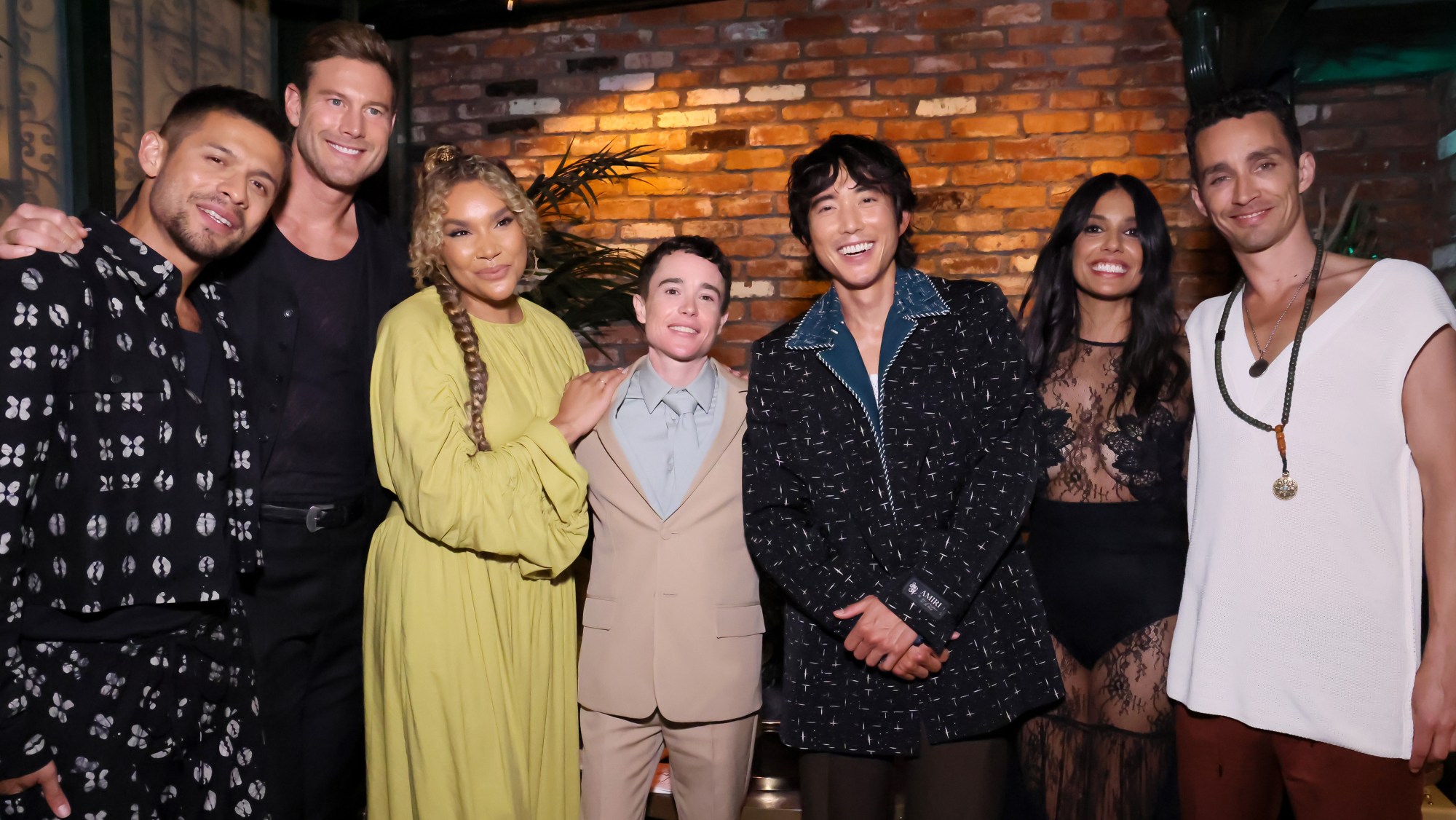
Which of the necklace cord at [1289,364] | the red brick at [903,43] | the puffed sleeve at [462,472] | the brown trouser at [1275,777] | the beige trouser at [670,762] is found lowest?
the beige trouser at [670,762]

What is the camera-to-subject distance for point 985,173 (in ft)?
13.6

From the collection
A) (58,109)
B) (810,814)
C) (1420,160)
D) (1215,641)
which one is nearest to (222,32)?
(58,109)

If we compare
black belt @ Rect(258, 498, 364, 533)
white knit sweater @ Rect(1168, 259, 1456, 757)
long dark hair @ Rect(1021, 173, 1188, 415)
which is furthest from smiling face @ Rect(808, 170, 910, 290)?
black belt @ Rect(258, 498, 364, 533)

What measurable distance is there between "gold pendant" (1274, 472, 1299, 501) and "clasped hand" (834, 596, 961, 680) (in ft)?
2.26

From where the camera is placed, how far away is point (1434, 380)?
182 centimetres

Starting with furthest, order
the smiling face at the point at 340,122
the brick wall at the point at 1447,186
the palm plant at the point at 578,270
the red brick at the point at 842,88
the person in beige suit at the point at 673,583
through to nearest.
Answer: the red brick at the point at 842,88 < the palm plant at the point at 578,270 < the brick wall at the point at 1447,186 < the smiling face at the point at 340,122 < the person in beige suit at the point at 673,583

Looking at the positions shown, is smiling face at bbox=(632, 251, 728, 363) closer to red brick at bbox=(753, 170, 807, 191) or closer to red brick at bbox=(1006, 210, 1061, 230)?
red brick at bbox=(753, 170, 807, 191)

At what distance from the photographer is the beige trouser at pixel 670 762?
2.17m

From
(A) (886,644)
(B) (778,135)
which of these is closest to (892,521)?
(A) (886,644)

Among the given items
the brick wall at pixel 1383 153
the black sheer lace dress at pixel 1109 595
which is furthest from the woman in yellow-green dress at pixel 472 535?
the brick wall at pixel 1383 153

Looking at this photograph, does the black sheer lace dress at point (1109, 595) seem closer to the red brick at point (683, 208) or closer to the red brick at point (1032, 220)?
the red brick at point (1032, 220)

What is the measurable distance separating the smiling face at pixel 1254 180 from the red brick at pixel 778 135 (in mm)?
2337

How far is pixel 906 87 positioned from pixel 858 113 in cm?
23

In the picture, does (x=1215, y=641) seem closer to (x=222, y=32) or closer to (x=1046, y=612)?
(x=1046, y=612)
